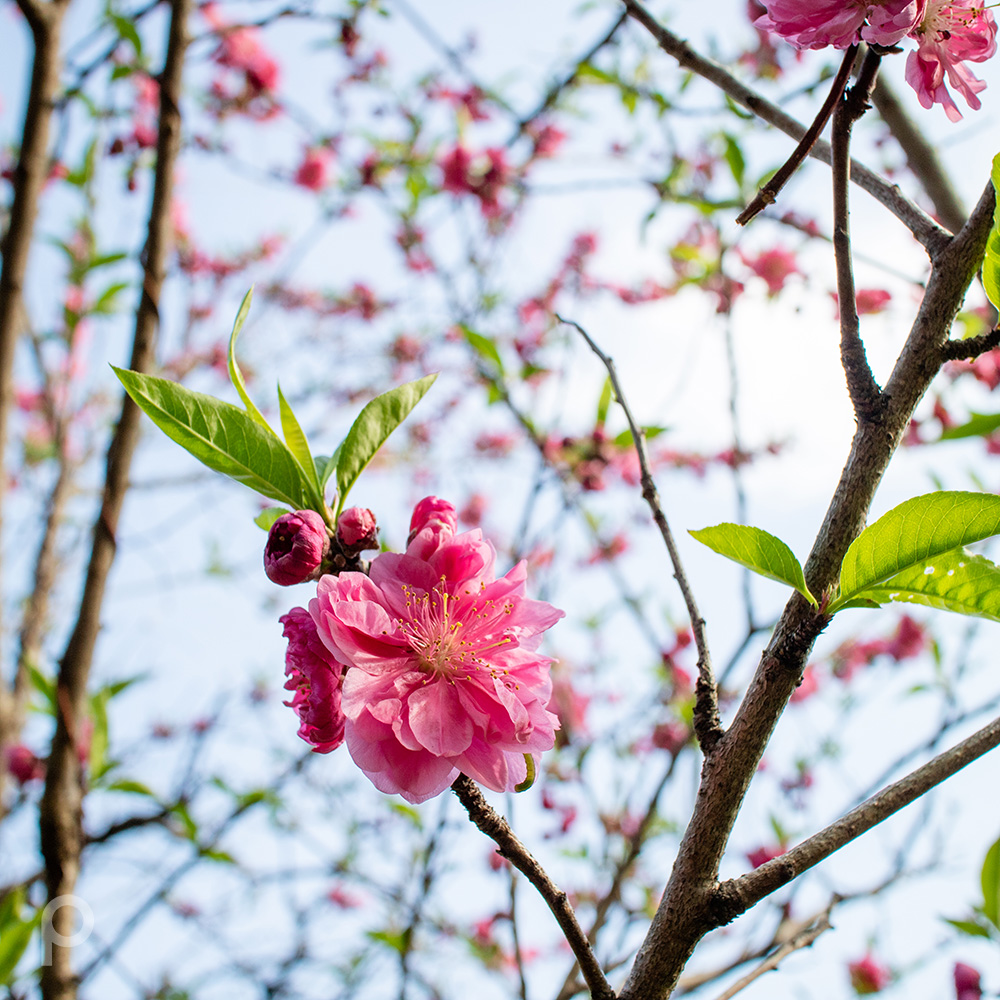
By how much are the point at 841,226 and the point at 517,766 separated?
627 millimetres

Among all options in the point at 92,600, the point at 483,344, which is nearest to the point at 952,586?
the point at 92,600

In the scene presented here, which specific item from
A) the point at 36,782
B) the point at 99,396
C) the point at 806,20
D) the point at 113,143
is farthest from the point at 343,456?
the point at 99,396

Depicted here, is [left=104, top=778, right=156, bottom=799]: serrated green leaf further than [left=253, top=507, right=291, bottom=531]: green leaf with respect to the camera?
Yes

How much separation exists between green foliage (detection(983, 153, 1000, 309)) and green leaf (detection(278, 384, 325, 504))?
0.74 meters

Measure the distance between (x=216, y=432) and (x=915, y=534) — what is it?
2.29 feet

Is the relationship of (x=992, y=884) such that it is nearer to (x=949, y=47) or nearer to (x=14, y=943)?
(x=949, y=47)

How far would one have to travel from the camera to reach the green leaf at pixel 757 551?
742 millimetres

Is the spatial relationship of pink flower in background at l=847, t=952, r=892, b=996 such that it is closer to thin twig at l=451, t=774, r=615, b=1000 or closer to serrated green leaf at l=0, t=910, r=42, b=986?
serrated green leaf at l=0, t=910, r=42, b=986

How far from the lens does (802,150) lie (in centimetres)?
79

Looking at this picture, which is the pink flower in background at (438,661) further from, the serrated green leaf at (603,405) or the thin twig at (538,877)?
the serrated green leaf at (603,405)

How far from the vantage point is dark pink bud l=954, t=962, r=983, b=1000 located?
187 cm

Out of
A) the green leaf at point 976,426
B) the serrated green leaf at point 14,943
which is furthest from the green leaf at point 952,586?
the serrated green leaf at point 14,943

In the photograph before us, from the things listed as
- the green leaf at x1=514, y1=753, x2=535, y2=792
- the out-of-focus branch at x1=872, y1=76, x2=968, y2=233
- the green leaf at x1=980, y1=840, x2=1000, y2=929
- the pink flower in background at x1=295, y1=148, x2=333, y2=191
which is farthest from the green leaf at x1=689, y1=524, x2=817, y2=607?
the pink flower in background at x1=295, y1=148, x2=333, y2=191

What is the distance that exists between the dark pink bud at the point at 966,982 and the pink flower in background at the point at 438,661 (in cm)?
175
